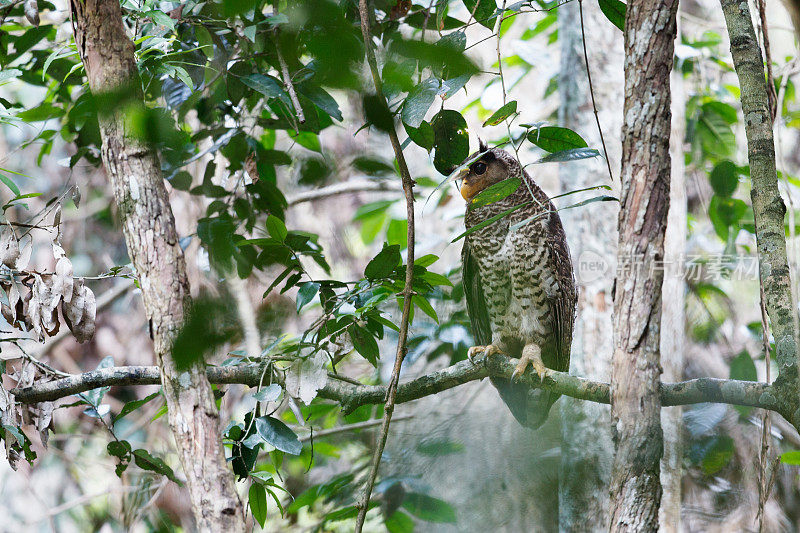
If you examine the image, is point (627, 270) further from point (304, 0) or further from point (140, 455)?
point (140, 455)

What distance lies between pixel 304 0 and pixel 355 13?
1143 millimetres

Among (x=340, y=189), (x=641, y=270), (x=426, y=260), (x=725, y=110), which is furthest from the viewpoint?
(x=340, y=189)

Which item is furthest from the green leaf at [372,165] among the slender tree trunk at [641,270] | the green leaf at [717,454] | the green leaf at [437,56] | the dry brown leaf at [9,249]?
the green leaf at [717,454]

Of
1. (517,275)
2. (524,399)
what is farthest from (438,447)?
(517,275)

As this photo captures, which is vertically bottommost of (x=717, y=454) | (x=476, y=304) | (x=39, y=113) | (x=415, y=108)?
(x=717, y=454)

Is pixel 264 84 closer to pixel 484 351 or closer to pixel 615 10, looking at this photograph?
pixel 615 10

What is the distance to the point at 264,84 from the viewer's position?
154 cm

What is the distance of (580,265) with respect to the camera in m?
3.02

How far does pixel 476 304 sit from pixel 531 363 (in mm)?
409

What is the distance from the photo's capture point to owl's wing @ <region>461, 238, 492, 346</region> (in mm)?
2586

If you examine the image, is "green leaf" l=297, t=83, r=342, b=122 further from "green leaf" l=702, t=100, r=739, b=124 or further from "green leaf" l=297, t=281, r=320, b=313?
"green leaf" l=702, t=100, r=739, b=124

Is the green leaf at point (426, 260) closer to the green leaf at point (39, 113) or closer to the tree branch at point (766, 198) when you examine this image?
the tree branch at point (766, 198)

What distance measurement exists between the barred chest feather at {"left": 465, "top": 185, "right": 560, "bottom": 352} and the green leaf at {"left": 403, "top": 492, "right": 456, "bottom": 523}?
0.76m

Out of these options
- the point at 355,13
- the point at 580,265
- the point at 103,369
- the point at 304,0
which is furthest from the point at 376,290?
the point at 580,265
